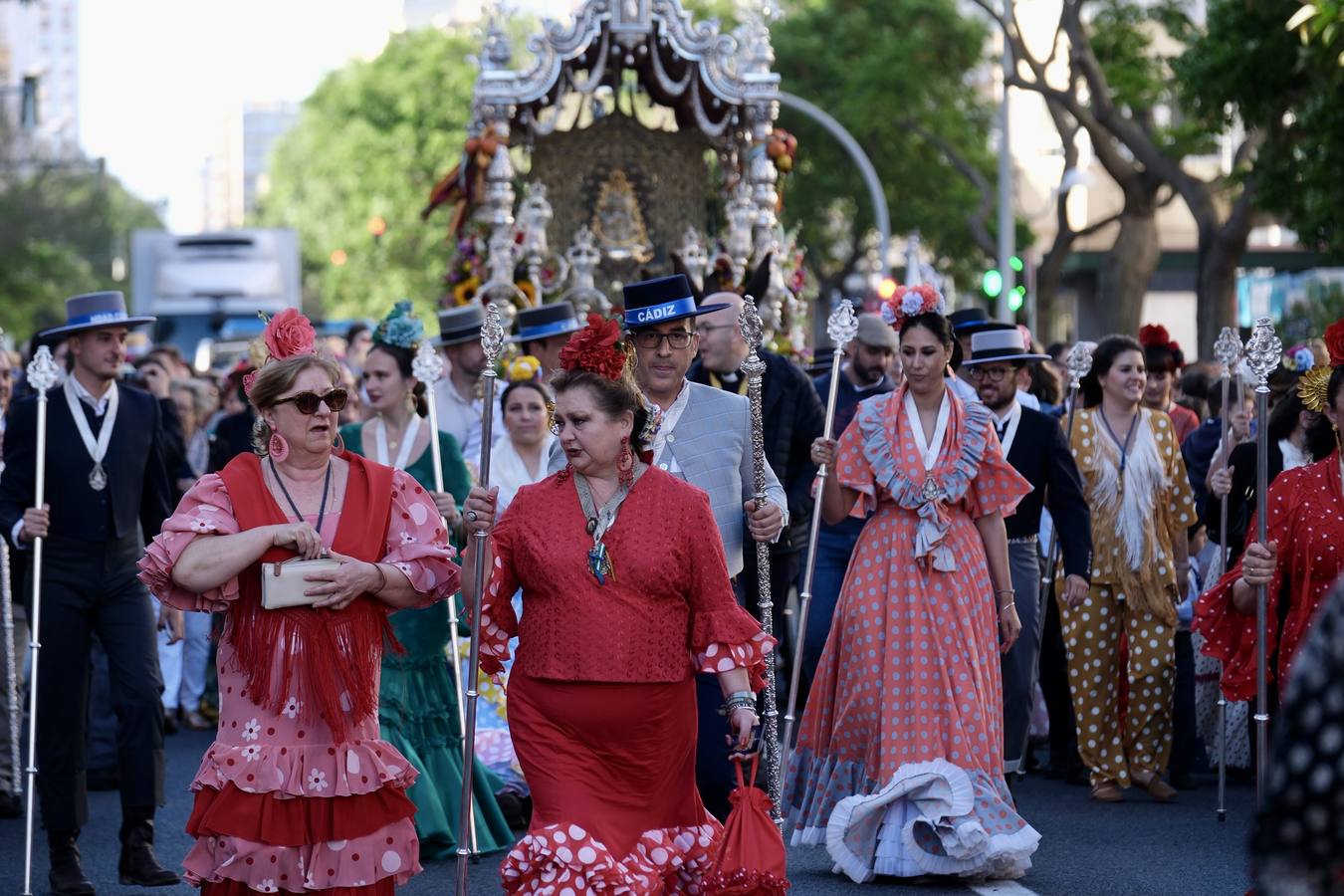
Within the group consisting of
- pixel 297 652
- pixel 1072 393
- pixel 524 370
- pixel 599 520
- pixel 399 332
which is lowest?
pixel 297 652

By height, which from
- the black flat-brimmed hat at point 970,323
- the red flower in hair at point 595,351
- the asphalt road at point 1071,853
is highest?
the black flat-brimmed hat at point 970,323

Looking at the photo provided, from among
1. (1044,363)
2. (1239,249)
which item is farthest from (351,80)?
(1044,363)

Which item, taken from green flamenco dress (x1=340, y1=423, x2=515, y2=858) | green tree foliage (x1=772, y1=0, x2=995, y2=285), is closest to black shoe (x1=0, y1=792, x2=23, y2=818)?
green flamenco dress (x1=340, y1=423, x2=515, y2=858)

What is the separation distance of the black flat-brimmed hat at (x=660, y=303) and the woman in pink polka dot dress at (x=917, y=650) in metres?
1.11

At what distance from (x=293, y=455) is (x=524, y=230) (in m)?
13.2

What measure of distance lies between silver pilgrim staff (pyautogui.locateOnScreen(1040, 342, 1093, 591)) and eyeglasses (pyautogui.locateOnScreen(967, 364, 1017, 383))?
1.07 feet

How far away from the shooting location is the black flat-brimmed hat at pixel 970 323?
10678 mm

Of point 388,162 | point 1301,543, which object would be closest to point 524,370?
point 1301,543

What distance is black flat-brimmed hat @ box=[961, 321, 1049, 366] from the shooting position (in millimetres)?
10109

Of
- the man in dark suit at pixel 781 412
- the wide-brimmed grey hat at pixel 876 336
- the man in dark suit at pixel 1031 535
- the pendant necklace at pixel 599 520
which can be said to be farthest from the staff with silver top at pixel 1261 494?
the wide-brimmed grey hat at pixel 876 336

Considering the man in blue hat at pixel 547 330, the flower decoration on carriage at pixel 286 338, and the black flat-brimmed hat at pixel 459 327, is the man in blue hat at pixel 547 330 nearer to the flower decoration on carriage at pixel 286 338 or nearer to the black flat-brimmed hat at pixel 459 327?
the black flat-brimmed hat at pixel 459 327

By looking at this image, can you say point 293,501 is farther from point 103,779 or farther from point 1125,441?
point 103,779

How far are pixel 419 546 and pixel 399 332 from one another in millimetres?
3031

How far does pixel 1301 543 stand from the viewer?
7480 millimetres
